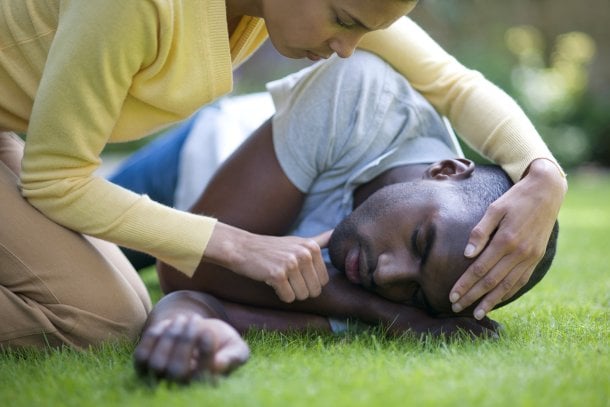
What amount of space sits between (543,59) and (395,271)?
12.1 meters

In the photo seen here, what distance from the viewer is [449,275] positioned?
2529 millimetres

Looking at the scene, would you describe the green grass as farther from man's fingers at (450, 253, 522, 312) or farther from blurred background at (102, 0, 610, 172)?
blurred background at (102, 0, 610, 172)

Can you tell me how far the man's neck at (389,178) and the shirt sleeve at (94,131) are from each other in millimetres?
875

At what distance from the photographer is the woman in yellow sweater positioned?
2.29m

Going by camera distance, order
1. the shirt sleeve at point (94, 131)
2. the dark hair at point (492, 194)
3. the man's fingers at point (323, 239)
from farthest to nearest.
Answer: the man's fingers at point (323, 239), the dark hair at point (492, 194), the shirt sleeve at point (94, 131)

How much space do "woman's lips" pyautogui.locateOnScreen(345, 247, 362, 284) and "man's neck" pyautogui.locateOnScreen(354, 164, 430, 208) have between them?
0.39 m

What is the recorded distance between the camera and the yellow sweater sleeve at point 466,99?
2896mm

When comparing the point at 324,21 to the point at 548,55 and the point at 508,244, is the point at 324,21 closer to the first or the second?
the point at 508,244

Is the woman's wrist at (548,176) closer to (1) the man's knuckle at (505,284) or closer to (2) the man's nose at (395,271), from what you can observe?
(1) the man's knuckle at (505,284)

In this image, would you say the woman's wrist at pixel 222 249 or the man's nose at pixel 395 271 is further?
the man's nose at pixel 395 271

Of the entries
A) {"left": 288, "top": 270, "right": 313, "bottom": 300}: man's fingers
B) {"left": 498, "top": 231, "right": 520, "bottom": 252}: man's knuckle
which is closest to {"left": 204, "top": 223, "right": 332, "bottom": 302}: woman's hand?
{"left": 288, "top": 270, "right": 313, "bottom": 300}: man's fingers

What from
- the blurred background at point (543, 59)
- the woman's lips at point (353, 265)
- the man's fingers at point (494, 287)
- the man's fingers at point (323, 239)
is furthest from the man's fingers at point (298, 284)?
the blurred background at point (543, 59)

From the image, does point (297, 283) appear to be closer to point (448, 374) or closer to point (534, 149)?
point (448, 374)

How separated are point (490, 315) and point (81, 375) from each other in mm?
1587
